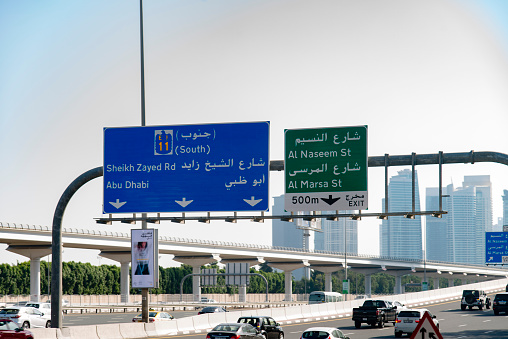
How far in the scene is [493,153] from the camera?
26.1 metres

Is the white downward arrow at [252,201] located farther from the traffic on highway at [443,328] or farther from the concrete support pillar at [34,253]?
the concrete support pillar at [34,253]

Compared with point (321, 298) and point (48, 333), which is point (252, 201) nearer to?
point (48, 333)

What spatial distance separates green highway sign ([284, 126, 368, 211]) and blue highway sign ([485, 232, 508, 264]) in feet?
238

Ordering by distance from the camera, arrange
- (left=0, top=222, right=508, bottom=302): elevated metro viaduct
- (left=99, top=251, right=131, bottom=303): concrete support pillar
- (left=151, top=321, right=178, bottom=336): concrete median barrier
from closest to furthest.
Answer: (left=151, top=321, right=178, bottom=336): concrete median barrier < (left=0, top=222, right=508, bottom=302): elevated metro viaduct < (left=99, top=251, right=131, bottom=303): concrete support pillar

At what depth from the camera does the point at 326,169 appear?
30531mm

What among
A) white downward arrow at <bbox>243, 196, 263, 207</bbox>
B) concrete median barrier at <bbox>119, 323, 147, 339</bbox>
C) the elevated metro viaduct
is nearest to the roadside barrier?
concrete median barrier at <bbox>119, 323, 147, 339</bbox>

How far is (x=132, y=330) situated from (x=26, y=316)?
11858 mm

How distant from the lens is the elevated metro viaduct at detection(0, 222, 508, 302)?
9350 cm

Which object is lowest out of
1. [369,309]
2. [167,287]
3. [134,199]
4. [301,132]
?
[167,287]

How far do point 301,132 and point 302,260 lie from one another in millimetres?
122846

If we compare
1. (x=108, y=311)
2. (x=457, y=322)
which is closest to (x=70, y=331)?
(x=457, y=322)

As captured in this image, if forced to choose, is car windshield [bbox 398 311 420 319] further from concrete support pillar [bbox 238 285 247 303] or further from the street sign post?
concrete support pillar [bbox 238 285 247 303]

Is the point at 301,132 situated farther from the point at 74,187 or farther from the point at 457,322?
the point at 457,322

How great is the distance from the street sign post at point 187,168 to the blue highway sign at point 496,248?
241 feet
